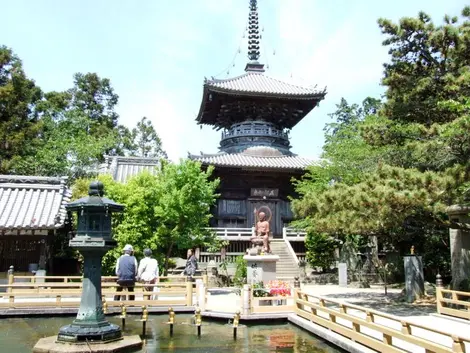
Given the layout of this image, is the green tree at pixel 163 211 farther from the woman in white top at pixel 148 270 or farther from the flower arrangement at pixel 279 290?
the flower arrangement at pixel 279 290

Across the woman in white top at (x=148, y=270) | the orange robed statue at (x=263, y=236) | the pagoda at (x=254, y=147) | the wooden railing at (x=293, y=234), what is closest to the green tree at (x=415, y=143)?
the orange robed statue at (x=263, y=236)

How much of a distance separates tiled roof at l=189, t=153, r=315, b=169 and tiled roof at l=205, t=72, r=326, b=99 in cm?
437

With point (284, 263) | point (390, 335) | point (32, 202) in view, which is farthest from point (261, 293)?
point (32, 202)

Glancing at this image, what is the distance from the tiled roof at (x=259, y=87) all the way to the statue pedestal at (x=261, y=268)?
16974 millimetres

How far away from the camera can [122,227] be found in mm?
18734

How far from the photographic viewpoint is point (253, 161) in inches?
1185

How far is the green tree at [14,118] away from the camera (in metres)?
34.7

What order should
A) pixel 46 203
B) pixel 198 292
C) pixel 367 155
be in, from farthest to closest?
pixel 367 155 → pixel 46 203 → pixel 198 292

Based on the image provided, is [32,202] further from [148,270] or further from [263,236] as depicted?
[263,236]

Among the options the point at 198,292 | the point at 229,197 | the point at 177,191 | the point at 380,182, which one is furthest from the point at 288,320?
the point at 229,197

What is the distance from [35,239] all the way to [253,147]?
649 inches

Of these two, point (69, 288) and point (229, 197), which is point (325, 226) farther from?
point (229, 197)

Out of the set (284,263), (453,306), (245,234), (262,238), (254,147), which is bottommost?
(453,306)

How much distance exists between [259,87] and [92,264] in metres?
25.4
